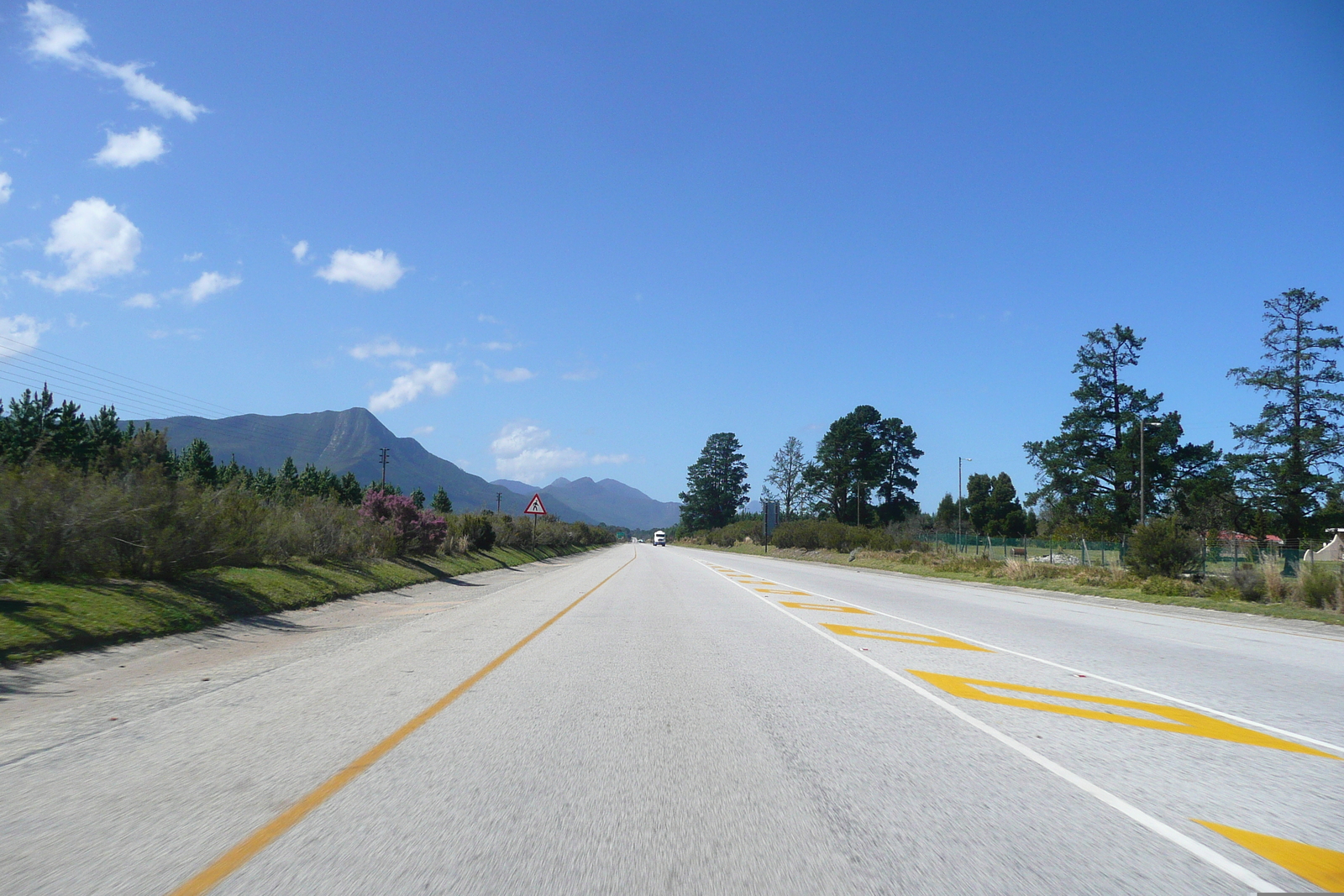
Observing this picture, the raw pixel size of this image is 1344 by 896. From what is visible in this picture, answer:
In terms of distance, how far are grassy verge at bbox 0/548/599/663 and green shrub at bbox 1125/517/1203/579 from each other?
1040 inches

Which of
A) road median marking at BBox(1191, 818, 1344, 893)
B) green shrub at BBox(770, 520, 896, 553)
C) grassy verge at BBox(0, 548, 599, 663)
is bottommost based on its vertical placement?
grassy verge at BBox(0, 548, 599, 663)

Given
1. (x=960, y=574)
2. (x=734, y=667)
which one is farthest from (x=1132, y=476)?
(x=734, y=667)

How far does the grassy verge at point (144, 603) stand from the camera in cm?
962

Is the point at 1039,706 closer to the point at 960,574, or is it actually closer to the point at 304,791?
the point at 304,791

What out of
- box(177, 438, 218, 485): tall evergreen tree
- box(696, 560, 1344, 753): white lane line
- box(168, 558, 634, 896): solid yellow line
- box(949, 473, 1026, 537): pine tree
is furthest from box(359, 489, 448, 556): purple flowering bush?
box(949, 473, 1026, 537): pine tree

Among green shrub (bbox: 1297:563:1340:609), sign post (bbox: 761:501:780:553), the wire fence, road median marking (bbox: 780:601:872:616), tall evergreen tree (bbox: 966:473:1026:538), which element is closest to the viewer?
road median marking (bbox: 780:601:872:616)

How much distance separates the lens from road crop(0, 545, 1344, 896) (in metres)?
3.78

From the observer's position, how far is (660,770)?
5.33 metres

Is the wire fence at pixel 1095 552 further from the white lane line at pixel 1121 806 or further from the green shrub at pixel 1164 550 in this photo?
the white lane line at pixel 1121 806

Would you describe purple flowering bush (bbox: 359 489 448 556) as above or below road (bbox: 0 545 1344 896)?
above

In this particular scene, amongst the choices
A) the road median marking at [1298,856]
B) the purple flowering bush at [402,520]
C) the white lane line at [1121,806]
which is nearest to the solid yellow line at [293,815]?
the white lane line at [1121,806]

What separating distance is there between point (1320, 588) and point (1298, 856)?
819 inches

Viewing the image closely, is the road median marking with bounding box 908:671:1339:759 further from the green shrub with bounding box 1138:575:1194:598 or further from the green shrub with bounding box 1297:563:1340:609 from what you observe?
the green shrub with bounding box 1138:575:1194:598

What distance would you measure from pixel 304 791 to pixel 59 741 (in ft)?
8.74
